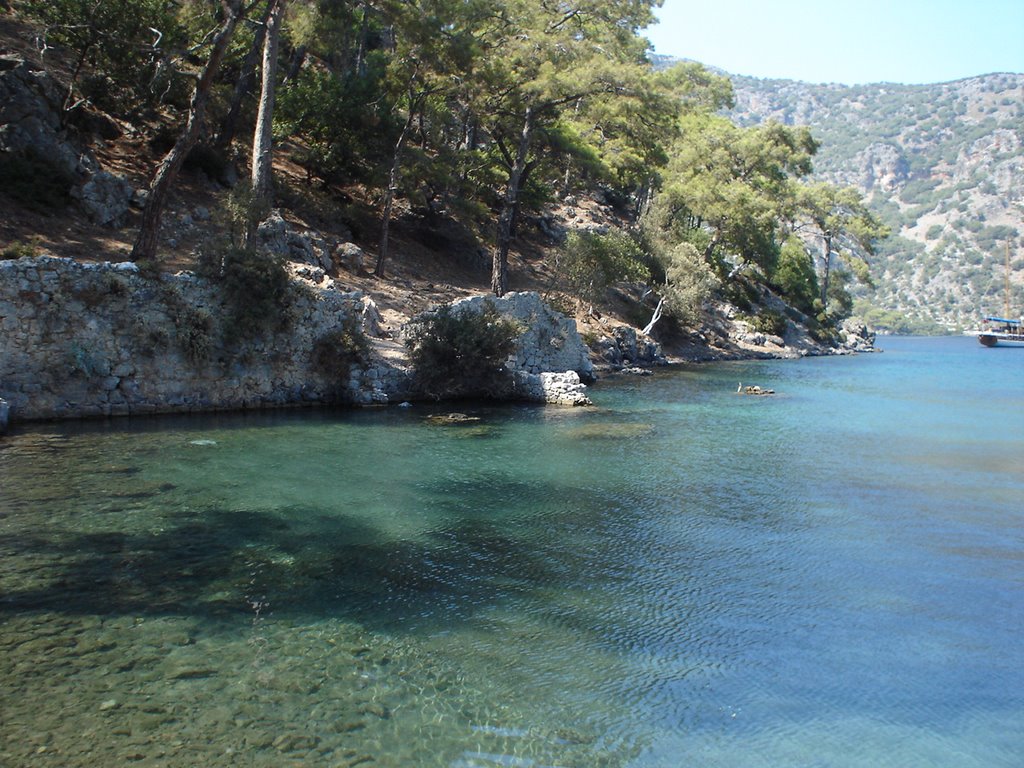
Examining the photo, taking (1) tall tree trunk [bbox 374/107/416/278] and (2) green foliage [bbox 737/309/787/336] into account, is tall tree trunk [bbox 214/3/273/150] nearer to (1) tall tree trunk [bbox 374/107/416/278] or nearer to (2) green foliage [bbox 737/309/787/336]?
(1) tall tree trunk [bbox 374/107/416/278]

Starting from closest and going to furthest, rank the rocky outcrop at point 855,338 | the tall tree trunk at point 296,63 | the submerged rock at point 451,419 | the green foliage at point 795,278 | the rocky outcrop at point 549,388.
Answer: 1. the submerged rock at point 451,419
2. the rocky outcrop at point 549,388
3. the tall tree trunk at point 296,63
4. the green foliage at point 795,278
5. the rocky outcrop at point 855,338

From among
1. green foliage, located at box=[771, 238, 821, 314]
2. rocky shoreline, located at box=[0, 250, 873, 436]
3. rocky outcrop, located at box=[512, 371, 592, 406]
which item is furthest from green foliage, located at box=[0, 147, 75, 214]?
green foliage, located at box=[771, 238, 821, 314]

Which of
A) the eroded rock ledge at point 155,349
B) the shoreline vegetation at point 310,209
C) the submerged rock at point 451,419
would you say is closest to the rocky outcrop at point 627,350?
the shoreline vegetation at point 310,209

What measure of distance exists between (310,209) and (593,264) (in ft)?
42.3

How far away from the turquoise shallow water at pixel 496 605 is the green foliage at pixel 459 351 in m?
6.41

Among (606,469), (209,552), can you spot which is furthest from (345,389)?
(209,552)

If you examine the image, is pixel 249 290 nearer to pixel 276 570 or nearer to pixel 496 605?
pixel 276 570

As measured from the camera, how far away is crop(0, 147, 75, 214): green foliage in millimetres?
22297

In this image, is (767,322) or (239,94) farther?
(767,322)

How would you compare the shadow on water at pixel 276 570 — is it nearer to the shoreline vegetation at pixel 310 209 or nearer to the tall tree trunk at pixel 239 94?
the shoreline vegetation at pixel 310 209

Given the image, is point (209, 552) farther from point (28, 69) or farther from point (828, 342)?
point (828, 342)

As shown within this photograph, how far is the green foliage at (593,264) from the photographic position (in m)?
36.4

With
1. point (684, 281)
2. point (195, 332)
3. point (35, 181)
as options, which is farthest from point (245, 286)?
point (684, 281)

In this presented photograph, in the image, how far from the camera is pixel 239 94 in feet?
95.9
